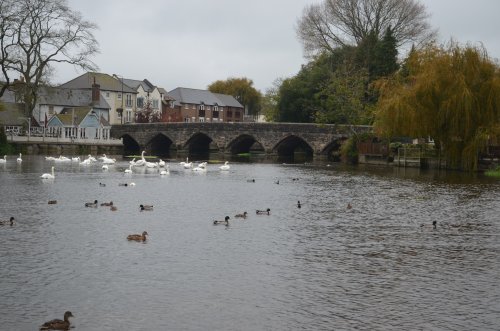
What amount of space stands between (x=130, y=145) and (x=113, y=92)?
13839 mm

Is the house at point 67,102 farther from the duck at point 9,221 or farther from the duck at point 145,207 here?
the duck at point 9,221

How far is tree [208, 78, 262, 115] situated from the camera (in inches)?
6634

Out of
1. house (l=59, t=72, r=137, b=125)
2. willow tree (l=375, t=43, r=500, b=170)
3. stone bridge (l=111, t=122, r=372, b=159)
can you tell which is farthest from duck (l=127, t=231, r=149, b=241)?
house (l=59, t=72, r=137, b=125)

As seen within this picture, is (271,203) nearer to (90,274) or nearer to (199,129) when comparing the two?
(90,274)

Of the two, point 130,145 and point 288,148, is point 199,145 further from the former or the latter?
point 288,148

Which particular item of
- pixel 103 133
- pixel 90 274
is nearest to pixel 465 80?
pixel 90 274

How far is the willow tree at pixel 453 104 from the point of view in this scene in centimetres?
5404

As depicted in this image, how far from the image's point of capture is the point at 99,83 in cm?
11556

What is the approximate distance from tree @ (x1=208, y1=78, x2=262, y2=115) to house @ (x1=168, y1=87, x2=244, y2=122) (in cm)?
2218

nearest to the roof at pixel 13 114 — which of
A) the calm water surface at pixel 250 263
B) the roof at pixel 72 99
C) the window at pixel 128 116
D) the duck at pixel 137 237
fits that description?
the roof at pixel 72 99

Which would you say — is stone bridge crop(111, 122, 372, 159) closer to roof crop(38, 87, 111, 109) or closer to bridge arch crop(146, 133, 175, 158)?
bridge arch crop(146, 133, 175, 158)

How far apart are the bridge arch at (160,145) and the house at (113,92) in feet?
41.1

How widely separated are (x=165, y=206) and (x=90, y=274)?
1382 cm

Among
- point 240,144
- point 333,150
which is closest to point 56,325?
point 333,150
